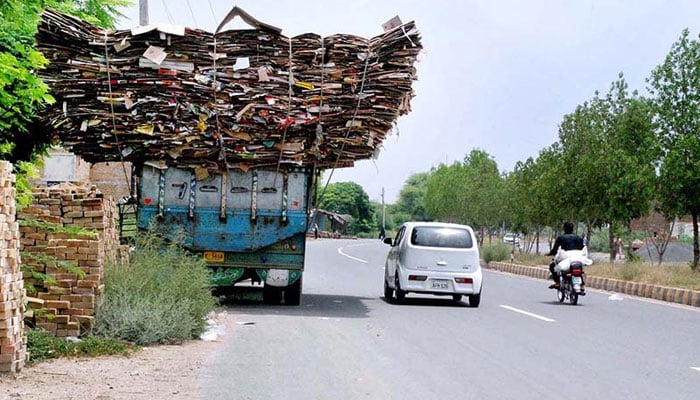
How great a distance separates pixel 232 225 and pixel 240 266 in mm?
714

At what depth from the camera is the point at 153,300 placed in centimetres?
1188

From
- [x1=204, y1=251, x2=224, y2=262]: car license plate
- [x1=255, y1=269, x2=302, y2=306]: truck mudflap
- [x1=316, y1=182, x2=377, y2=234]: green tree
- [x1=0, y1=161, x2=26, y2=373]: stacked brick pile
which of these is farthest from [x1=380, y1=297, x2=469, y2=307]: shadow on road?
[x1=316, y1=182, x2=377, y2=234]: green tree

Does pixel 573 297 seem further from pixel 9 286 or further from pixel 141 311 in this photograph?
pixel 9 286

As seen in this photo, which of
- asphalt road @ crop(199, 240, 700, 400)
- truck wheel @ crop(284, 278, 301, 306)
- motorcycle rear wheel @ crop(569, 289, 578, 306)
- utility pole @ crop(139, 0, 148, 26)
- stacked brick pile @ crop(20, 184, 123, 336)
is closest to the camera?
asphalt road @ crop(199, 240, 700, 400)

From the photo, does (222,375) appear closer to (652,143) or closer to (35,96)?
(35,96)

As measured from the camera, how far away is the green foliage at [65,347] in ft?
31.8

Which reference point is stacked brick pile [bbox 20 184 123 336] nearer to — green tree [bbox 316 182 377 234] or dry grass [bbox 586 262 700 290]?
dry grass [bbox 586 262 700 290]

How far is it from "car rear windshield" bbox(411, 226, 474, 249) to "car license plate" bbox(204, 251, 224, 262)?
4.21 m

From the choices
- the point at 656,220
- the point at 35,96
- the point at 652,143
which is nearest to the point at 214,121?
the point at 35,96

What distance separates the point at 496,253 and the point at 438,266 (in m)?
26.6

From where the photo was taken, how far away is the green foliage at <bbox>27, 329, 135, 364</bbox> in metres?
9.70

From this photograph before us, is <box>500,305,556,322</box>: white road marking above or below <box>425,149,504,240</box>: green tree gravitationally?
below

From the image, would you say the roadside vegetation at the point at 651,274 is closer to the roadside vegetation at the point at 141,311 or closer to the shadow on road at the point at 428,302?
the shadow on road at the point at 428,302

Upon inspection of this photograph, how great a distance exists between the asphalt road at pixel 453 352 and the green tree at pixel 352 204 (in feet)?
317
